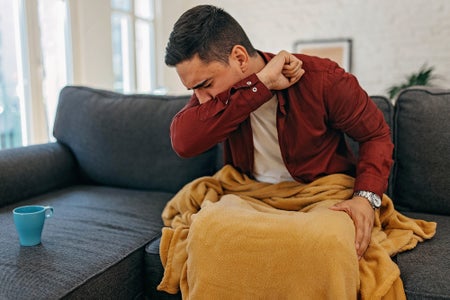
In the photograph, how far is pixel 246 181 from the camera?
51.1 inches

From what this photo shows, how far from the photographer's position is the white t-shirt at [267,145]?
1.24m

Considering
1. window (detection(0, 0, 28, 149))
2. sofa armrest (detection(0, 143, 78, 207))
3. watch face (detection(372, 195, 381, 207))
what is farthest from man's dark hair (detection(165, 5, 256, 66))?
window (detection(0, 0, 28, 149))

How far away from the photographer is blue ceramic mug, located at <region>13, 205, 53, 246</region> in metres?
1.11

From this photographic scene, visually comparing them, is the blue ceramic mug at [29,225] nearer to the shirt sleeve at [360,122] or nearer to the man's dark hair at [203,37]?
the man's dark hair at [203,37]

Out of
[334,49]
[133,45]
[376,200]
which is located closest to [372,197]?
[376,200]

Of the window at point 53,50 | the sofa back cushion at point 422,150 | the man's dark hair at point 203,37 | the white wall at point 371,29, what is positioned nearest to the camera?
the man's dark hair at point 203,37

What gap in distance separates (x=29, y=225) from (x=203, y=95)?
1.90 feet

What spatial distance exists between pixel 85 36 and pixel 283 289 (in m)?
3.45

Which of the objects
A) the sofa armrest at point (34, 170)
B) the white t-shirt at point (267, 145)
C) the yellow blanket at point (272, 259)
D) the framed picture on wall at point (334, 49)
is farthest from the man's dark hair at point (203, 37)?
the framed picture on wall at point (334, 49)

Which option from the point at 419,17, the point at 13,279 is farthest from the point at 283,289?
the point at 419,17

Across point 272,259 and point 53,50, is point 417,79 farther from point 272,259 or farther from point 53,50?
point 272,259

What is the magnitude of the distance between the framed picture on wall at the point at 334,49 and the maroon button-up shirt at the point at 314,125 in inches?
135

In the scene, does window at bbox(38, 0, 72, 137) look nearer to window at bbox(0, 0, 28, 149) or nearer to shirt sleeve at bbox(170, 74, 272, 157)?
window at bbox(0, 0, 28, 149)

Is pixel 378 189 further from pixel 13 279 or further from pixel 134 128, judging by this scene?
pixel 134 128
